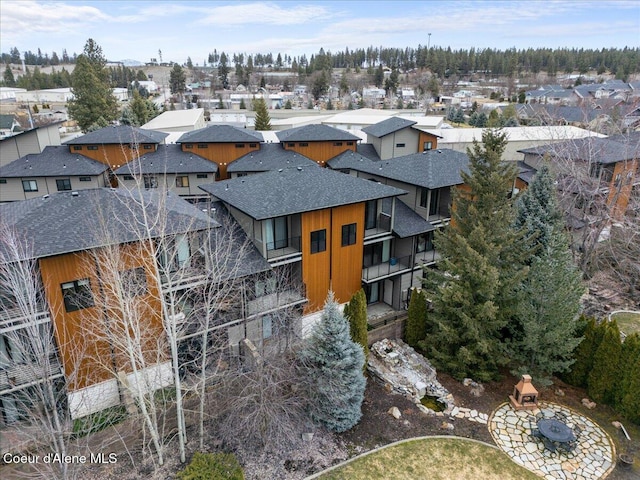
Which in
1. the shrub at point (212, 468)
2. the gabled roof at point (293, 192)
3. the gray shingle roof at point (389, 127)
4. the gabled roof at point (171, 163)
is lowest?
the shrub at point (212, 468)

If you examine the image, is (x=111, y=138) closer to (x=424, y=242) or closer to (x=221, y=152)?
(x=221, y=152)

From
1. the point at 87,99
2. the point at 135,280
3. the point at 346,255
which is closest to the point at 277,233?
the point at 346,255

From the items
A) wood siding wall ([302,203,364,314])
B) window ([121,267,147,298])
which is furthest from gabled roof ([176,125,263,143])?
window ([121,267,147,298])

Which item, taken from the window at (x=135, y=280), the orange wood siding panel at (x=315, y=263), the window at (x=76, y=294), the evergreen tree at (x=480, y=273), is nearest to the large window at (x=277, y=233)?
the orange wood siding panel at (x=315, y=263)

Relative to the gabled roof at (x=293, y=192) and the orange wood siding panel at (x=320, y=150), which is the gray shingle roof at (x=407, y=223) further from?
the orange wood siding panel at (x=320, y=150)

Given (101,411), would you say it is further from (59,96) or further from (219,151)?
(59,96)
